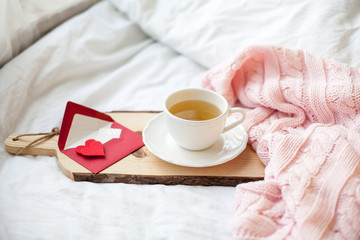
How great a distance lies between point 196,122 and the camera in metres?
0.61

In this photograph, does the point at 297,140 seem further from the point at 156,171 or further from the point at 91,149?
the point at 91,149

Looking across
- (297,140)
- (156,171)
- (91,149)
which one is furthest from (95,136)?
(297,140)

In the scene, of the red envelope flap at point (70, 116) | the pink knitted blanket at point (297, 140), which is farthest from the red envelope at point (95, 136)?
the pink knitted blanket at point (297, 140)

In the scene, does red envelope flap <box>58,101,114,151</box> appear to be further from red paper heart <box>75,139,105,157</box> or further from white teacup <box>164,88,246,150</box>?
white teacup <box>164,88,246,150</box>

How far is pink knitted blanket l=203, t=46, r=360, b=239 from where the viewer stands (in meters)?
0.49

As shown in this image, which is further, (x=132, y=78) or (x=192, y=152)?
(x=132, y=78)

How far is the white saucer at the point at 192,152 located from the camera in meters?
0.64

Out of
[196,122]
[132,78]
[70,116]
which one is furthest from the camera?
[132,78]

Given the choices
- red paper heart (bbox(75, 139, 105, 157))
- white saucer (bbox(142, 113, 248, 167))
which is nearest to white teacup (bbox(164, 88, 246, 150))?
white saucer (bbox(142, 113, 248, 167))

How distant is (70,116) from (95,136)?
0.07 meters

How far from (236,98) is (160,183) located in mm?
323

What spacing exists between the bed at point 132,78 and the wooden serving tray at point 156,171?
0.02 metres

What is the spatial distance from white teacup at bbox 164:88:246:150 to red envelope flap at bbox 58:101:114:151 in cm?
19

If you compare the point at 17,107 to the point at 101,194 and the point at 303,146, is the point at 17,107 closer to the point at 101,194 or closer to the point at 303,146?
the point at 101,194
